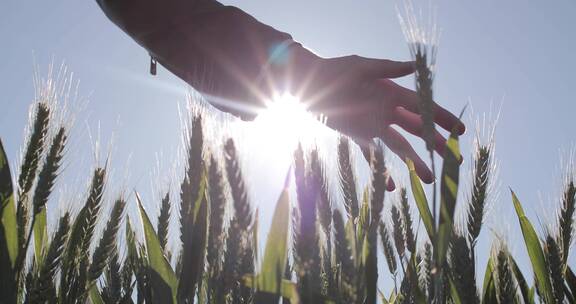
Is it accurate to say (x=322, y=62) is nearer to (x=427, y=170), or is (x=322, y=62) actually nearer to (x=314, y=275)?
(x=427, y=170)

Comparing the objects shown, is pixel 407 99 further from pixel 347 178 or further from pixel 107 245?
pixel 107 245

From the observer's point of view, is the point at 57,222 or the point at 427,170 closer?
the point at 57,222

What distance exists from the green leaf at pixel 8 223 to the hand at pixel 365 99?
0.92 meters

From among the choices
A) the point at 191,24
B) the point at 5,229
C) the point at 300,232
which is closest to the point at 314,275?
the point at 300,232

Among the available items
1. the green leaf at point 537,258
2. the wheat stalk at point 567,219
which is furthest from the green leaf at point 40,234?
the wheat stalk at point 567,219

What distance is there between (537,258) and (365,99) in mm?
778

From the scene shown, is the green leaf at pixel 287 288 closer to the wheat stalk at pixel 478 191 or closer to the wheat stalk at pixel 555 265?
the wheat stalk at pixel 478 191

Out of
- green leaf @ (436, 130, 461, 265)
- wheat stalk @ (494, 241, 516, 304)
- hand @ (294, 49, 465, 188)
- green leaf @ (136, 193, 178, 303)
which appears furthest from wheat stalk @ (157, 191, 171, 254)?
wheat stalk @ (494, 241, 516, 304)

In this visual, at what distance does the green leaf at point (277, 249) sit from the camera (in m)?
1.16

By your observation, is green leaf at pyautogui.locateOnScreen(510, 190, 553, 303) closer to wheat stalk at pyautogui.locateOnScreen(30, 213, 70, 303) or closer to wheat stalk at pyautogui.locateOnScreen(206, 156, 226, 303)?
wheat stalk at pyautogui.locateOnScreen(206, 156, 226, 303)

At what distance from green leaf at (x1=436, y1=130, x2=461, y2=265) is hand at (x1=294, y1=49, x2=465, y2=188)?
1.09 ft

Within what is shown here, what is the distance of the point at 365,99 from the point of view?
68.9 inches

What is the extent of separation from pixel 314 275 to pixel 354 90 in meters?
0.81

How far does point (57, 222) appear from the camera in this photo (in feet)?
5.11
